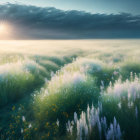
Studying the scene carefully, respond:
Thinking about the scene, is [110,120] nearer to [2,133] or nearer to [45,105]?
[45,105]

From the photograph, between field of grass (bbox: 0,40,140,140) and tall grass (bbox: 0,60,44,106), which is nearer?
field of grass (bbox: 0,40,140,140)

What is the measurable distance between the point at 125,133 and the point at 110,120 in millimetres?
359

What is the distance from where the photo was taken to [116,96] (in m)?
3.47

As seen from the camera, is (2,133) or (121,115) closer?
(121,115)

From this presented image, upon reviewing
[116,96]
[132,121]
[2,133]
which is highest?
[116,96]

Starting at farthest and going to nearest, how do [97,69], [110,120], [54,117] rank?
[97,69], [54,117], [110,120]

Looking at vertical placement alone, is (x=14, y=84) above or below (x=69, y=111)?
above

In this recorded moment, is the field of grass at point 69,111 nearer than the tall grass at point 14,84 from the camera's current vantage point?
Yes

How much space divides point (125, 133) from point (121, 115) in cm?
37

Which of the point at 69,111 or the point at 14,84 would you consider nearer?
the point at 69,111

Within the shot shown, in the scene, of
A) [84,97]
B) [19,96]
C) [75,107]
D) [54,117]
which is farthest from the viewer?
[19,96]

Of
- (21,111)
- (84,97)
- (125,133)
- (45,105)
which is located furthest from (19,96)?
(125,133)

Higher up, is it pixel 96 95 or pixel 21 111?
pixel 96 95

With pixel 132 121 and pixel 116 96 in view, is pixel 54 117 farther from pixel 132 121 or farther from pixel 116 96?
pixel 132 121
